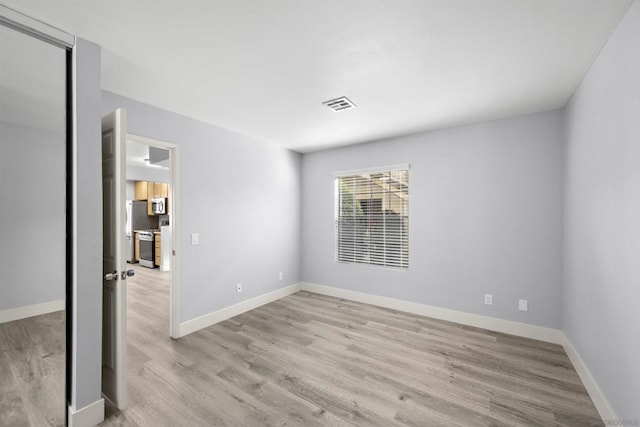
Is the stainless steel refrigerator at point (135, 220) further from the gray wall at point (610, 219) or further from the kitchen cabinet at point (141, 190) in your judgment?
the gray wall at point (610, 219)

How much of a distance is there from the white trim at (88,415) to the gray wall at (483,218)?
3.29 metres

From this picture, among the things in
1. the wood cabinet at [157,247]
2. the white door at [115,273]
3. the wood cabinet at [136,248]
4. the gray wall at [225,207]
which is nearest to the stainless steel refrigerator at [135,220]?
the wood cabinet at [136,248]

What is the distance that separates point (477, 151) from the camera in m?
3.43

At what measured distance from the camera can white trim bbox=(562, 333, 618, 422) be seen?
5.84 ft

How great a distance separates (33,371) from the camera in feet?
5.53

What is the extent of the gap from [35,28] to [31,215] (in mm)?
1130

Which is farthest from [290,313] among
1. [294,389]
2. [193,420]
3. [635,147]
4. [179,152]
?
[635,147]

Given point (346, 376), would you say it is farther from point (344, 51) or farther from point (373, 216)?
point (344, 51)

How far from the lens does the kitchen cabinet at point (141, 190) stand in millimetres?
7852

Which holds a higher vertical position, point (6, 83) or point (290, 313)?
point (6, 83)

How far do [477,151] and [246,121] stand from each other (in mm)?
2887

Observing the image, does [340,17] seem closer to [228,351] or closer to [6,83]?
[6,83]

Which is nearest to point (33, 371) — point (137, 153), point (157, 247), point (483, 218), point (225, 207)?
point (225, 207)

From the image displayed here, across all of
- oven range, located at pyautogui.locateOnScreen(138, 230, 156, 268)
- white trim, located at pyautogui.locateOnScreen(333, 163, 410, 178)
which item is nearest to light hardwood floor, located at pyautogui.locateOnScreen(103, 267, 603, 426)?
white trim, located at pyautogui.locateOnScreen(333, 163, 410, 178)
